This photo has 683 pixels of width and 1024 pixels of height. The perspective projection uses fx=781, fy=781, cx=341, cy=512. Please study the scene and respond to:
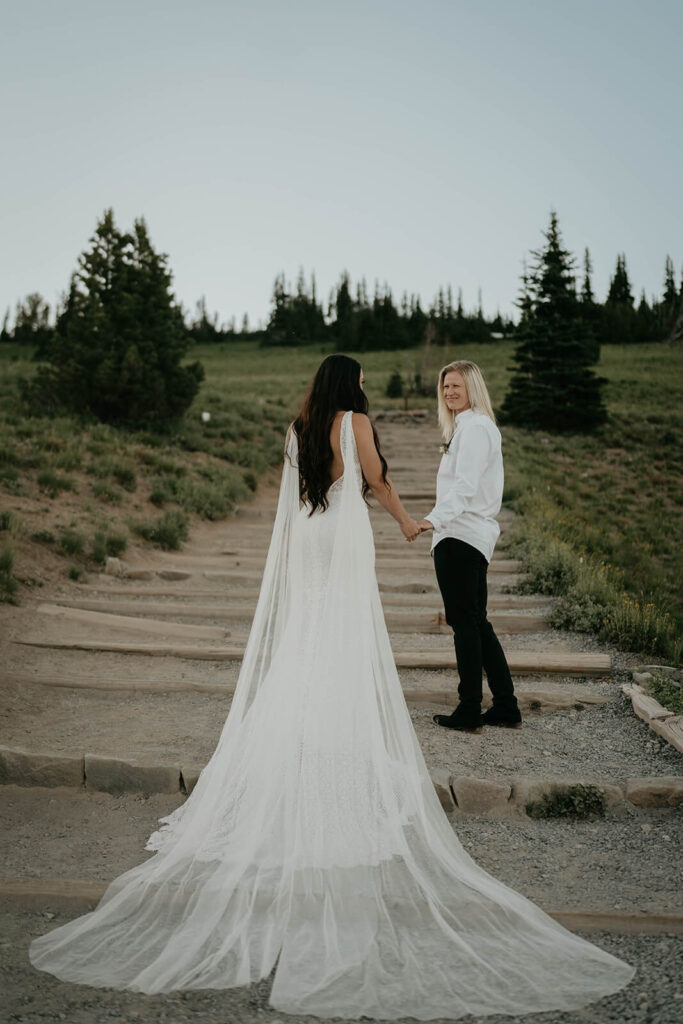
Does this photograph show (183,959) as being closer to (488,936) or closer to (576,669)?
(488,936)

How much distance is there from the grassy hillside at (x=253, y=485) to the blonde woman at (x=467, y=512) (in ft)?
7.77

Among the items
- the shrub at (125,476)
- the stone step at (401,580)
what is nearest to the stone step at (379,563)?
the stone step at (401,580)

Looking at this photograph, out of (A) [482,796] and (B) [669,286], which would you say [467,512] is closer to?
(A) [482,796]

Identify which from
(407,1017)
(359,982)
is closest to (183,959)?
(359,982)

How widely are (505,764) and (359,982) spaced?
217 centimetres

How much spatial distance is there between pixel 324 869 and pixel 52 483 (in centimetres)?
905

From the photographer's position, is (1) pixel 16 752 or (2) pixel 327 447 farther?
(1) pixel 16 752

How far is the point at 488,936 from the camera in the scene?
2.72 metres

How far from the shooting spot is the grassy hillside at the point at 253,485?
839cm

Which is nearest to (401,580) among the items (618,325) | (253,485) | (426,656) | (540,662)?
(426,656)

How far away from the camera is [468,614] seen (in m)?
4.79

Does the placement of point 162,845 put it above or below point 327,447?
below

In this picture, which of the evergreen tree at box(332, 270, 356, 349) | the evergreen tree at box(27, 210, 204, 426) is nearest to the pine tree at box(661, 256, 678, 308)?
the evergreen tree at box(332, 270, 356, 349)

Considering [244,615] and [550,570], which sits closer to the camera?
[244,615]
